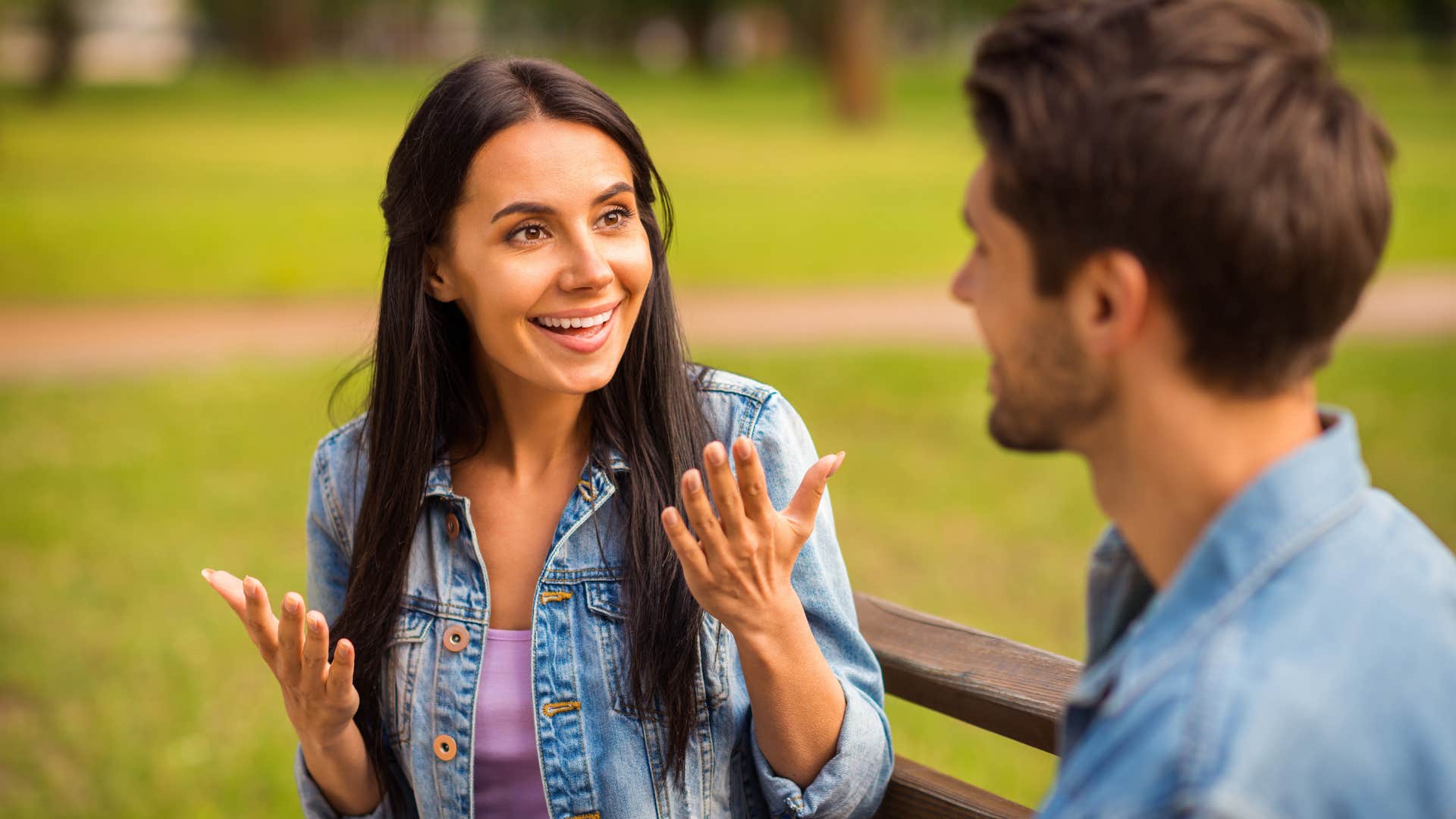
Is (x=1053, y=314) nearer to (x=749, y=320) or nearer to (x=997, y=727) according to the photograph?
(x=997, y=727)

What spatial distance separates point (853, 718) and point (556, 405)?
0.73 metres

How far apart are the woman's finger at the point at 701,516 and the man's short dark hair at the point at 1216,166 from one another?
52cm

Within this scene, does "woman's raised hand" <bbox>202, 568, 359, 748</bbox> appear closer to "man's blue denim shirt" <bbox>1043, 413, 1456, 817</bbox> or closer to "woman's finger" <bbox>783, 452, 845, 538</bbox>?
"woman's finger" <bbox>783, 452, 845, 538</bbox>

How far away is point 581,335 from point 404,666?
0.60 metres

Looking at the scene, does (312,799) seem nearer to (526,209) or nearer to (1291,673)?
(526,209)

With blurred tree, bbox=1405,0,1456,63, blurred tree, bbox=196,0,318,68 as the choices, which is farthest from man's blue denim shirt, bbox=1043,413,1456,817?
blurred tree, bbox=196,0,318,68

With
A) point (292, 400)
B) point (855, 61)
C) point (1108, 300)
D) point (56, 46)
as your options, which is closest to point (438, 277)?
point (1108, 300)

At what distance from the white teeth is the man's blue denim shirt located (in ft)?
3.67

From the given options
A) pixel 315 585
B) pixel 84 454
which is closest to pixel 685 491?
pixel 315 585

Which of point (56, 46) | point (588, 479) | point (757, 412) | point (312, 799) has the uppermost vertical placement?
point (757, 412)

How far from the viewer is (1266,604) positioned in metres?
1.27

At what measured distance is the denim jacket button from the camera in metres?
2.26

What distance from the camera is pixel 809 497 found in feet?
6.15

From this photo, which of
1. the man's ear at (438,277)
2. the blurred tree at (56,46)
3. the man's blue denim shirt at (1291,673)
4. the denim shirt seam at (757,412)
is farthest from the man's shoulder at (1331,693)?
the blurred tree at (56,46)
